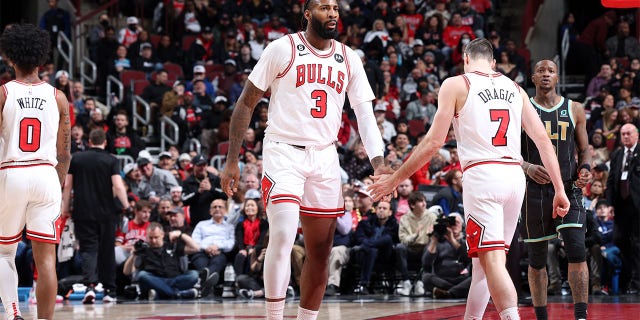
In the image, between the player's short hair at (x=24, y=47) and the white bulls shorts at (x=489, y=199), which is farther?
the player's short hair at (x=24, y=47)

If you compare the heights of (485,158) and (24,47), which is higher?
(24,47)

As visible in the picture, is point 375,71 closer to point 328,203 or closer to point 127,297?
point 127,297

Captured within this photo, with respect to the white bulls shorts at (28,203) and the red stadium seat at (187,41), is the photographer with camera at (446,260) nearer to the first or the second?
the white bulls shorts at (28,203)

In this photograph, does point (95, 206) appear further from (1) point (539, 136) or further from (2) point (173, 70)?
(2) point (173, 70)

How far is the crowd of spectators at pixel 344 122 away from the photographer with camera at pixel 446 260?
0.06 ft

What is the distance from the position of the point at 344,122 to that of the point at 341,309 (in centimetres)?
806

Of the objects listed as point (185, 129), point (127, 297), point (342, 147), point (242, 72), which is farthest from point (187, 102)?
point (127, 297)

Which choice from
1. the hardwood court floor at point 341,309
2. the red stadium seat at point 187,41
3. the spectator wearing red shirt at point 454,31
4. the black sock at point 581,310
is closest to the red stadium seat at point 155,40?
the red stadium seat at point 187,41

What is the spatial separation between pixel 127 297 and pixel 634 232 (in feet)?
23.1

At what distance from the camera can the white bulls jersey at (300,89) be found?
7.22 meters

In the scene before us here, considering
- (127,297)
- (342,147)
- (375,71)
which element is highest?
(375,71)

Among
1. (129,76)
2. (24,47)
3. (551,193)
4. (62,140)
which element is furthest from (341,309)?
(129,76)

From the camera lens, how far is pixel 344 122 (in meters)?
19.1

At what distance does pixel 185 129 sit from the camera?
19.9m
